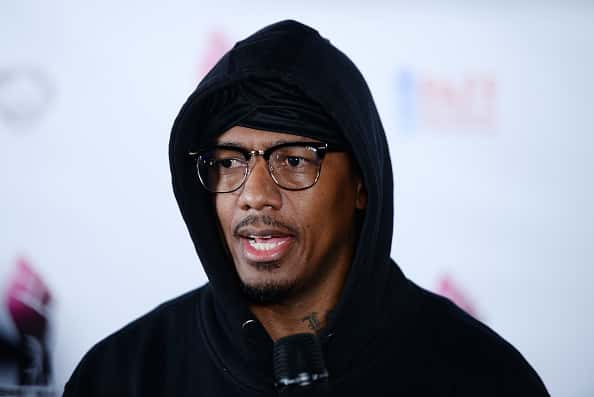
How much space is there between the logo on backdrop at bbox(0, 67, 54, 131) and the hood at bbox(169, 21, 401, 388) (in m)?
0.87

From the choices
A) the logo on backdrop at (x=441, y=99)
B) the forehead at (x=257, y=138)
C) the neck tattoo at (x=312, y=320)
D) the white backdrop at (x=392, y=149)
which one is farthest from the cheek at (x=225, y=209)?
the logo on backdrop at (x=441, y=99)

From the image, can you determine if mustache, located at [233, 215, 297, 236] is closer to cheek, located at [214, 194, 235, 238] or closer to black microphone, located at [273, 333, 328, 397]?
cheek, located at [214, 194, 235, 238]

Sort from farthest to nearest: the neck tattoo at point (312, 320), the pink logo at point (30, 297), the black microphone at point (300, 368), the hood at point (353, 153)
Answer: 1. the pink logo at point (30, 297)
2. the neck tattoo at point (312, 320)
3. the hood at point (353, 153)
4. the black microphone at point (300, 368)

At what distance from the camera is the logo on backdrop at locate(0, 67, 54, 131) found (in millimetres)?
2197

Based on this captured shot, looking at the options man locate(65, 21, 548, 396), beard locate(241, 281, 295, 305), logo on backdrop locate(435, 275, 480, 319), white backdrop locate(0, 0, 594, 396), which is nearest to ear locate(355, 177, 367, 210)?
man locate(65, 21, 548, 396)

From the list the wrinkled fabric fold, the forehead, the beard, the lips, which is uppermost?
the wrinkled fabric fold

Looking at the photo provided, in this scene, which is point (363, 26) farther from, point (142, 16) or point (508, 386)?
point (508, 386)

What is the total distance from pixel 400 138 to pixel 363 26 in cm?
38

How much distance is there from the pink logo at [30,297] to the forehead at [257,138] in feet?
3.48

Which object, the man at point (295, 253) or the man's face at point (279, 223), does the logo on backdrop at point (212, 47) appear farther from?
the man's face at point (279, 223)

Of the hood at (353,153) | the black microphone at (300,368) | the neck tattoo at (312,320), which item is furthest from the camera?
the neck tattoo at (312,320)

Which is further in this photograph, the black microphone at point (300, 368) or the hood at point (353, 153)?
the hood at point (353, 153)

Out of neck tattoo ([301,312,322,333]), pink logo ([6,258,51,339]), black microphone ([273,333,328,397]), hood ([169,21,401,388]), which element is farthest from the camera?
pink logo ([6,258,51,339])

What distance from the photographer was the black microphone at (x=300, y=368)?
3.28 ft
